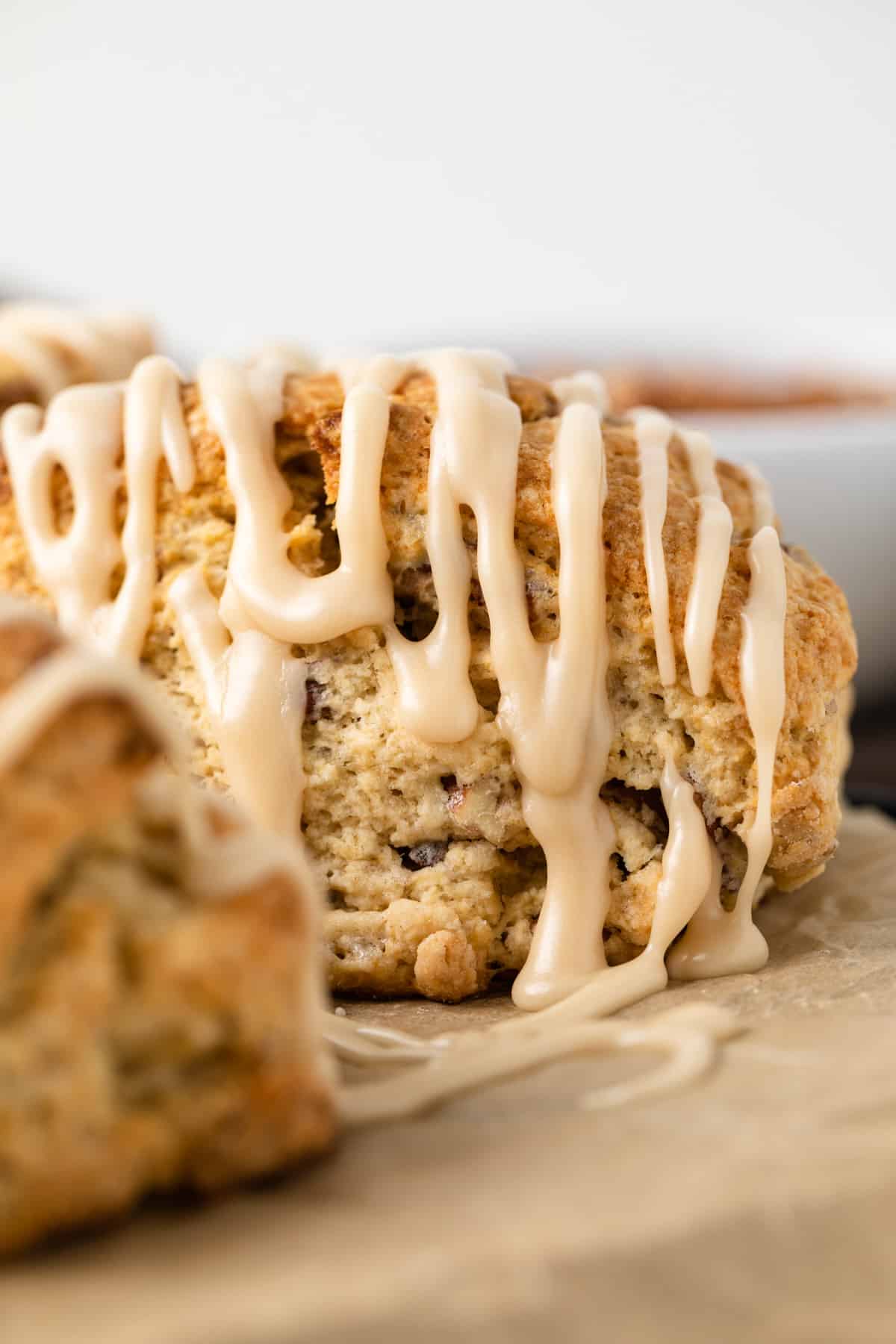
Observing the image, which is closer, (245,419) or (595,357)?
(245,419)

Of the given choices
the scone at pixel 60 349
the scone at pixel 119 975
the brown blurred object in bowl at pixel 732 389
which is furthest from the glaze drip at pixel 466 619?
the brown blurred object in bowl at pixel 732 389

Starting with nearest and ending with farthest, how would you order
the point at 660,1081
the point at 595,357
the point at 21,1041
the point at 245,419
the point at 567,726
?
the point at 21,1041 < the point at 660,1081 < the point at 567,726 < the point at 245,419 < the point at 595,357

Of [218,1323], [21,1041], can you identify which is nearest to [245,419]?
[21,1041]

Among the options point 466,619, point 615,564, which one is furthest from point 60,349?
point 615,564

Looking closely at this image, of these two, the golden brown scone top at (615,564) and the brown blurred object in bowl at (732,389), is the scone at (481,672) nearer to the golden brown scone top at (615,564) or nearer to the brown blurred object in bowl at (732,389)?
the golden brown scone top at (615,564)

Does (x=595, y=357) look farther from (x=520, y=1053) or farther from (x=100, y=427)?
(x=520, y=1053)

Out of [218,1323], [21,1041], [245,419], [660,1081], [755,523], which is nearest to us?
[218,1323]

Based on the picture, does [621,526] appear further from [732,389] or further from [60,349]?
[732,389]

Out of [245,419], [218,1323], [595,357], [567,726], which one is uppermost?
[595,357]
